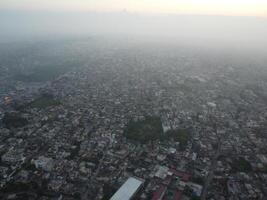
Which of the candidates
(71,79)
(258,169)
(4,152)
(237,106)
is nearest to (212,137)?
(258,169)

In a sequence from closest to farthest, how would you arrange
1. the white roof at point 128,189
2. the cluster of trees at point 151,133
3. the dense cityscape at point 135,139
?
the white roof at point 128,189
the dense cityscape at point 135,139
the cluster of trees at point 151,133

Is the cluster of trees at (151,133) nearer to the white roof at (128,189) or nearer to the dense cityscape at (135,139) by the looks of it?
the dense cityscape at (135,139)

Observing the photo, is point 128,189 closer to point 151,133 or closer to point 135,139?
point 135,139

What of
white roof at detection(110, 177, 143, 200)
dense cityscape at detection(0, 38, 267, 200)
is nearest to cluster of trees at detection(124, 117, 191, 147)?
dense cityscape at detection(0, 38, 267, 200)

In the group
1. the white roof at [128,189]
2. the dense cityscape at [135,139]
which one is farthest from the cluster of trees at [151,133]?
the white roof at [128,189]

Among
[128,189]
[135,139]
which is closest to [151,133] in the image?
[135,139]
